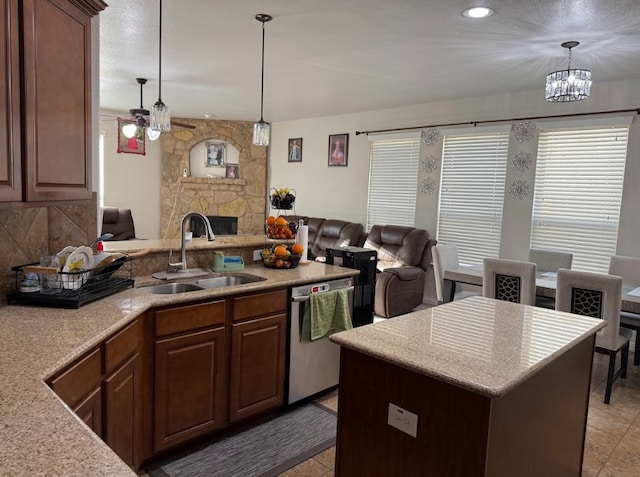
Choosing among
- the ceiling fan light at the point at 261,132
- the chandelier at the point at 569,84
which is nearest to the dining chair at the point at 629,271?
the chandelier at the point at 569,84

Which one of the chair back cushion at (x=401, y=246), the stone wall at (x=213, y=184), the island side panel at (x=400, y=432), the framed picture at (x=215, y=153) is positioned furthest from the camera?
the framed picture at (x=215, y=153)

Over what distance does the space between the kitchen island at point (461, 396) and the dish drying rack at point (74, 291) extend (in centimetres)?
118

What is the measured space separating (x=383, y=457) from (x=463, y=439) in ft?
1.14

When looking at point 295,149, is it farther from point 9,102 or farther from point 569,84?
point 9,102

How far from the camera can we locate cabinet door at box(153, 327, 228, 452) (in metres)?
2.34

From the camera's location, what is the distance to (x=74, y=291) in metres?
2.09

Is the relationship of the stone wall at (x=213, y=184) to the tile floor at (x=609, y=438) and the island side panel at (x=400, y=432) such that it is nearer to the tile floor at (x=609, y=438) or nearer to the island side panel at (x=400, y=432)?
the tile floor at (x=609, y=438)

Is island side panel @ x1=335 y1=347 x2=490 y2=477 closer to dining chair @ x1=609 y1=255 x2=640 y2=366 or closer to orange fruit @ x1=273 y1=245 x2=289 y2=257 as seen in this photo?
orange fruit @ x1=273 y1=245 x2=289 y2=257

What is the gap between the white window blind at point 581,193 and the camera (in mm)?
4605

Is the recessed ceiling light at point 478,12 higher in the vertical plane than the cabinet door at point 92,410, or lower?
higher

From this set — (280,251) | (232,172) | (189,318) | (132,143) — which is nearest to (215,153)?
(232,172)

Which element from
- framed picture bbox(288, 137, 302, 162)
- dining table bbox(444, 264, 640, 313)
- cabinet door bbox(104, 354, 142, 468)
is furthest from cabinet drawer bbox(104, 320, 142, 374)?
framed picture bbox(288, 137, 302, 162)

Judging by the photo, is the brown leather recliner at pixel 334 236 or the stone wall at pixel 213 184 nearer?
the brown leather recliner at pixel 334 236

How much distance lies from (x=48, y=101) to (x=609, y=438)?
137 inches
